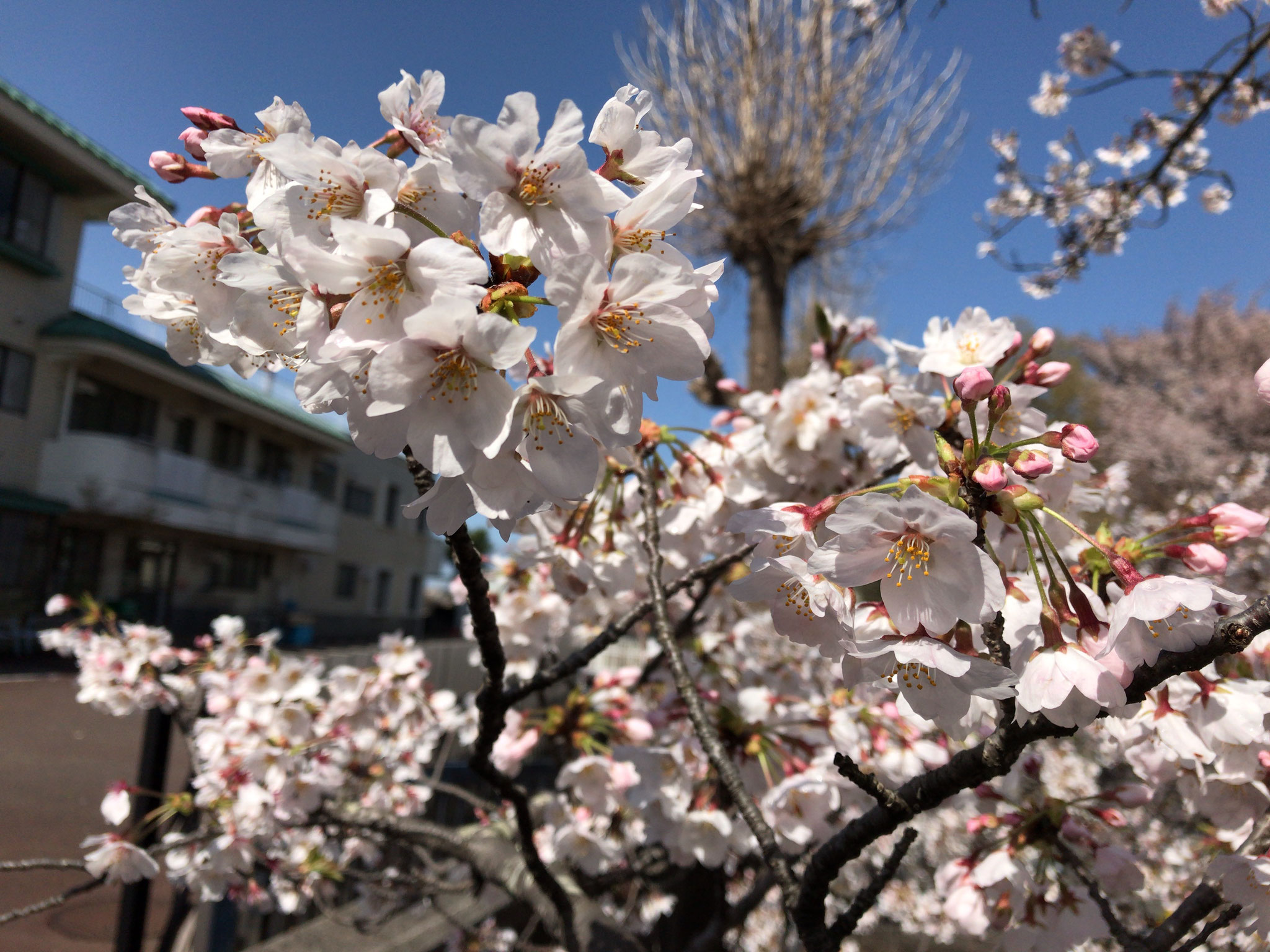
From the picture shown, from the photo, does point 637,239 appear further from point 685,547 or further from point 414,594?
point 414,594

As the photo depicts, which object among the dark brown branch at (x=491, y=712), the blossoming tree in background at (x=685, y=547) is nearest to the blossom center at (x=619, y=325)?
the blossoming tree in background at (x=685, y=547)

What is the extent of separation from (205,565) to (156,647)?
51.9 ft

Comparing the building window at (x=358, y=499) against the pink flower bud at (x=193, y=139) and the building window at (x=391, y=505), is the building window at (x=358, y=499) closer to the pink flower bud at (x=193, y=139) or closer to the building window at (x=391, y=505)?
the building window at (x=391, y=505)

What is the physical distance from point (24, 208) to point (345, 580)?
42.8 ft

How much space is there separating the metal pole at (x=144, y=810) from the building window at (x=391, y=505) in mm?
22497

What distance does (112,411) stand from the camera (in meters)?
14.0

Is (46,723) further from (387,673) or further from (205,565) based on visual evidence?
(205,565)

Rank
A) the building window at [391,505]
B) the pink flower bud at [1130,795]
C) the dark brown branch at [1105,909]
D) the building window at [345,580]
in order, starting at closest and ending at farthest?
the dark brown branch at [1105,909], the pink flower bud at [1130,795], the building window at [345,580], the building window at [391,505]

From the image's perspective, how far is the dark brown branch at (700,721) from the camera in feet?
3.53

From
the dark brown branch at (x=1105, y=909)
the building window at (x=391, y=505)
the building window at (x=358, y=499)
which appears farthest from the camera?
the building window at (x=391, y=505)

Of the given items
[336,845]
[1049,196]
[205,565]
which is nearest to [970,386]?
[336,845]

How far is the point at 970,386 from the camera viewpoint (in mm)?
865

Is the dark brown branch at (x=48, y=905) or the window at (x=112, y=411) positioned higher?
the window at (x=112, y=411)

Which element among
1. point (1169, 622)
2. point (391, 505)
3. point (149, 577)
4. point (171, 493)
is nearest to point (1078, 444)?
point (1169, 622)
